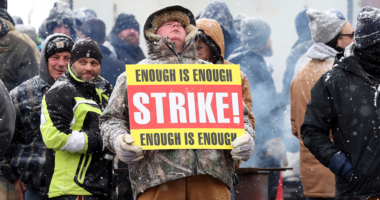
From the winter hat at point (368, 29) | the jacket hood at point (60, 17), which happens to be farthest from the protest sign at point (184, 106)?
the jacket hood at point (60, 17)

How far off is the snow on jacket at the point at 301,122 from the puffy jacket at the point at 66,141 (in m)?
1.77

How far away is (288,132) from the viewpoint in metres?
6.80

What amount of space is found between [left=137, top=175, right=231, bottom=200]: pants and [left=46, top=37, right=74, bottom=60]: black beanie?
213 cm

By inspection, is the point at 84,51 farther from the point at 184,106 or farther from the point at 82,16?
the point at 82,16

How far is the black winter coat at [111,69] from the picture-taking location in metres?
6.18

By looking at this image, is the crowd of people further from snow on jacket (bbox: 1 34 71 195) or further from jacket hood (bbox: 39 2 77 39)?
jacket hood (bbox: 39 2 77 39)

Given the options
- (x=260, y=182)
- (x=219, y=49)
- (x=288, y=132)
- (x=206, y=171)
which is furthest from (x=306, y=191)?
(x=288, y=132)

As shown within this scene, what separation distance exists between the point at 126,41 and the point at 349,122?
14.6 ft

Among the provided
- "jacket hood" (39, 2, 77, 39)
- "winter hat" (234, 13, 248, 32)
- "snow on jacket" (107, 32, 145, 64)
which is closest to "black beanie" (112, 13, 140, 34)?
"snow on jacket" (107, 32, 145, 64)

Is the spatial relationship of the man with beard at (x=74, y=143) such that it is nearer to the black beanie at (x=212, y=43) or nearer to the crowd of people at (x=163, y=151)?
the crowd of people at (x=163, y=151)

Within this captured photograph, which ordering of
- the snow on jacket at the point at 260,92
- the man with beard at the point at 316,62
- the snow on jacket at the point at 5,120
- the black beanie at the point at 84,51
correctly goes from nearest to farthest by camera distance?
the snow on jacket at the point at 5,120
the black beanie at the point at 84,51
the man with beard at the point at 316,62
the snow on jacket at the point at 260,92

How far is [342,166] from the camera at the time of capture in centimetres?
293

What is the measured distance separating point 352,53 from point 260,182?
5.35ft

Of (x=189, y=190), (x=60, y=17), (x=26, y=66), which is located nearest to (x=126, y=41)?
(x=60, y=17)
